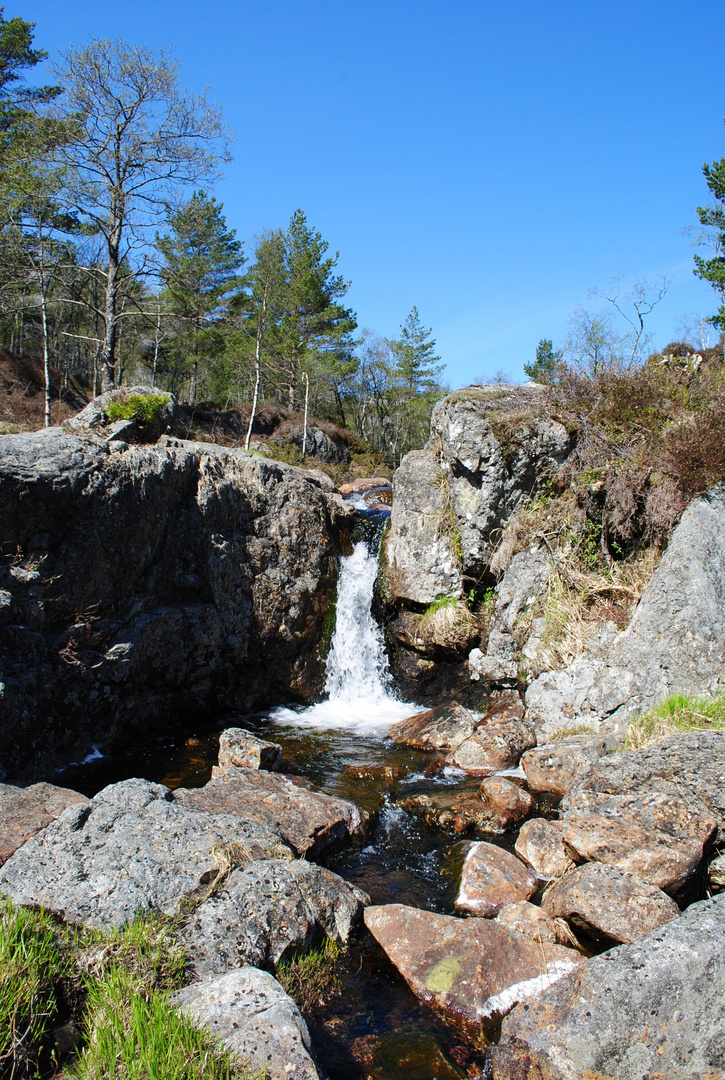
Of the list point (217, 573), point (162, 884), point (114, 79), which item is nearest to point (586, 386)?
point (217, 573)

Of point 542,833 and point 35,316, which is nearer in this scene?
point 542,833

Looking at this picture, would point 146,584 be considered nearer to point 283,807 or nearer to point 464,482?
point 283,807

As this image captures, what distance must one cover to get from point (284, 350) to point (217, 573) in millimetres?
24169

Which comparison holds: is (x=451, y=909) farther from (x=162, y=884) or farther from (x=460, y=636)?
(x=460, y=636)

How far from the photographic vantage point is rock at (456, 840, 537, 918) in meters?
5.43

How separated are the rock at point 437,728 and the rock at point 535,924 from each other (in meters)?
4.23

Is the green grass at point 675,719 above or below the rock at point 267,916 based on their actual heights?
above

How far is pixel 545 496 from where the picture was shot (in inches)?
424

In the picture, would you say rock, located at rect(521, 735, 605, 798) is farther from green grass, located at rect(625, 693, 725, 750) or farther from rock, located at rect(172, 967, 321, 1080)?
rock, located at rect(172, 967, 321, 1080)

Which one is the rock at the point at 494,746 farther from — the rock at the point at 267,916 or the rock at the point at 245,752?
the rock at the point at 267,916

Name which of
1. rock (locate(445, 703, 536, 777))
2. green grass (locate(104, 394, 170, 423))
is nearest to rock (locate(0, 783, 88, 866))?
rock (locate(445, 703, 536, 777))

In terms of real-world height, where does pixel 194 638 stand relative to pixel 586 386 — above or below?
below

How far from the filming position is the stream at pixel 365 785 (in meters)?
3.94

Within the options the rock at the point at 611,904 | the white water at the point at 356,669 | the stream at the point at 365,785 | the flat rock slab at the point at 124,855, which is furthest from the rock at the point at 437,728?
the flat rock slab at the point at 124,855
